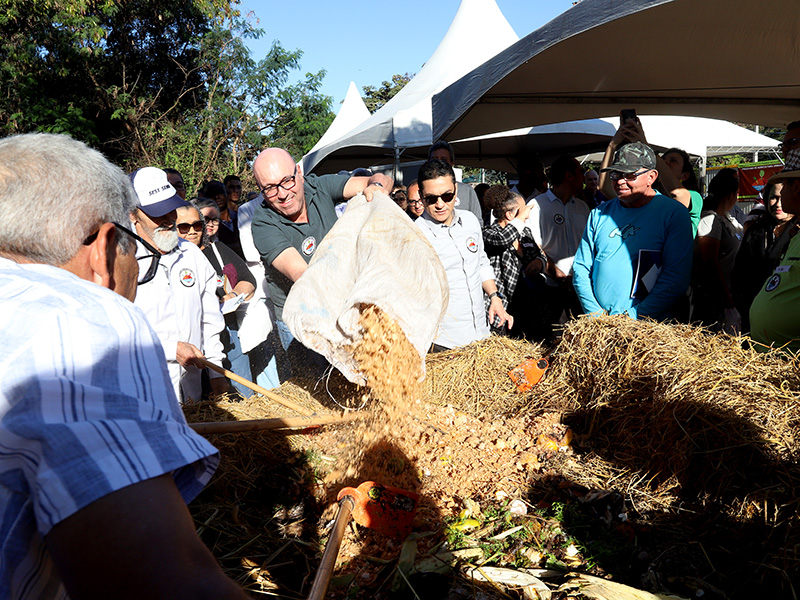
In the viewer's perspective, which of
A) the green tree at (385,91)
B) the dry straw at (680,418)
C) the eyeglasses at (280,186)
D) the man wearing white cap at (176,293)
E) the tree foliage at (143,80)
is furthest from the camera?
the green tree at (385,91)

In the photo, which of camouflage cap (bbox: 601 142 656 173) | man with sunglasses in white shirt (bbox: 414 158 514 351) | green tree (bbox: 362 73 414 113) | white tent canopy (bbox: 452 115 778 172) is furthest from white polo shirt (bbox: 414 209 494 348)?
green tree (bbox: 362 73 414 113)

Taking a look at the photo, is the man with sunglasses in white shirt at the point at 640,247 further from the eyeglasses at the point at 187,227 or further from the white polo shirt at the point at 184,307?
the eyeglasses at the point at 187,227

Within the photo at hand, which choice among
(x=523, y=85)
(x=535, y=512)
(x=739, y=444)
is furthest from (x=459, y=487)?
(x=523, y=85)

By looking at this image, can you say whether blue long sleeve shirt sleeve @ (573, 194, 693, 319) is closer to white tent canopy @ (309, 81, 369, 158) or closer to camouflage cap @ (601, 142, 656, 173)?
camouflage cap @ (601, 142, 656, 173)

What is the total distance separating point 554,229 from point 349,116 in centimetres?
981

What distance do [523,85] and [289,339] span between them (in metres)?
3.04

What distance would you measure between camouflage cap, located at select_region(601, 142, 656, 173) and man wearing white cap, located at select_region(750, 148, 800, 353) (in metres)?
0.80

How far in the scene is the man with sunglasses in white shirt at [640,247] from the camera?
3.51 m

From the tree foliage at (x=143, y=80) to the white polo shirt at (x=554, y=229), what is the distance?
35.7ft

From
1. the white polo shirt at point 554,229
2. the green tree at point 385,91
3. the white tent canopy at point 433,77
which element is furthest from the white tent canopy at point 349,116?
the green tree at point 385,91

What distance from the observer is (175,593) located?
688 mm

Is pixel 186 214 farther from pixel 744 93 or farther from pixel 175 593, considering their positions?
pixel 744 93

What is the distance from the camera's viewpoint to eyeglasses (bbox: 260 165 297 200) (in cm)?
346

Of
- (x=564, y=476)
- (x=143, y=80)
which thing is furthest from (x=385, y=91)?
(x=564, y=476)
